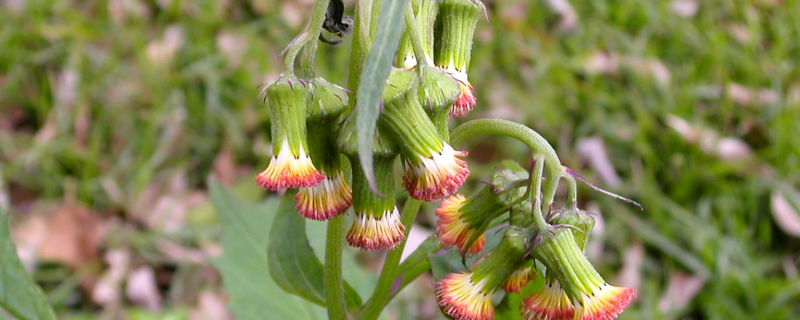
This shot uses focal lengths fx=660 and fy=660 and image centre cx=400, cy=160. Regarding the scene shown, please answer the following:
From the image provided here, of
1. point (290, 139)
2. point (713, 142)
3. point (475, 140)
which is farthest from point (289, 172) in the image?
point (713, 142)

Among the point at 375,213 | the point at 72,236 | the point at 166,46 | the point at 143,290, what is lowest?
the point at 143,290

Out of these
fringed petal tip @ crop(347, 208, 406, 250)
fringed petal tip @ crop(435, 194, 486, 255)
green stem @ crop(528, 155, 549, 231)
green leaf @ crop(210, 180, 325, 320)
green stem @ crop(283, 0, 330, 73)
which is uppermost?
green stem @ crop(283, 0, 330, 73)

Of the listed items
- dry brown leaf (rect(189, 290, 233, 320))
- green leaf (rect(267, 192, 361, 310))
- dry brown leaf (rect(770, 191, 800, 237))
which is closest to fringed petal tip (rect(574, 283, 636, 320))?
green leaf (rect(267, 192, 361, 310))

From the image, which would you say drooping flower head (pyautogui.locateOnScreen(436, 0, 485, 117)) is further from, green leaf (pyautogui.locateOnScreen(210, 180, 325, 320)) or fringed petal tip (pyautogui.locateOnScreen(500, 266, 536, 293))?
green leaf (pyautogui.locateOnScreen(210, 180, 325, 320))

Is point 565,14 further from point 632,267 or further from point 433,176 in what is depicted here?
point 433,176

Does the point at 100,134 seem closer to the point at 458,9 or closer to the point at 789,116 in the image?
the point at 458,9

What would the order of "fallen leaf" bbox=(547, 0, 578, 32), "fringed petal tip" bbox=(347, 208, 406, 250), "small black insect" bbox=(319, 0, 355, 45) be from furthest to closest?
1. "fallen leaf" bbox=(547, 0, 578, 32)
2. "small black insect" bbox=(319, 0, 355, 45)
3. "fringed petal tip" bbox=(347, 208, 406, 250)

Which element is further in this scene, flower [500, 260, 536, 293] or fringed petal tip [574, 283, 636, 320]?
flower [500, 260, 536, 293]
